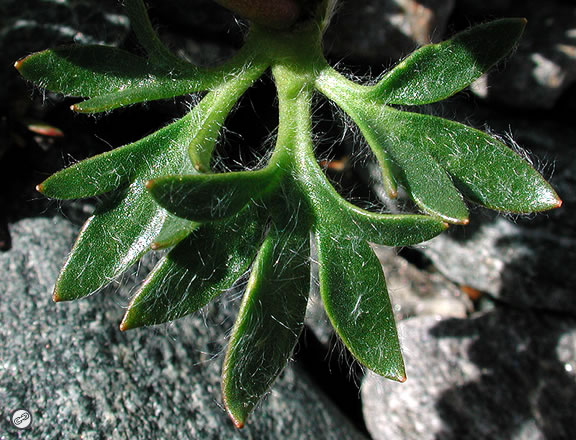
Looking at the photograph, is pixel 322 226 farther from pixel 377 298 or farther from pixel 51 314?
pixel 51 314

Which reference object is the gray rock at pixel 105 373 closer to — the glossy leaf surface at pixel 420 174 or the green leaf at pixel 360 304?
the green leaf at pixel 360 304

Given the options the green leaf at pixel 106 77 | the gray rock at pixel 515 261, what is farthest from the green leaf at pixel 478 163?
the gray rock at pixel 515 261

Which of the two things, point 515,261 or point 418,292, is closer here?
point 515,261

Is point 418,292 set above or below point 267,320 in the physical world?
below

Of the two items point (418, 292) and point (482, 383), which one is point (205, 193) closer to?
point (482, 383)

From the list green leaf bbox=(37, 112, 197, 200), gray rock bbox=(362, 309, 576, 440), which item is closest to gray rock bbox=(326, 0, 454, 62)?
green leaf bbox=(37, 112, 197, 200)

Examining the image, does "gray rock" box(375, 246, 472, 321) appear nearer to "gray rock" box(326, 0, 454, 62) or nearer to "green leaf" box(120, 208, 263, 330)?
"gray rock" box(326, 0, 454, 62)
